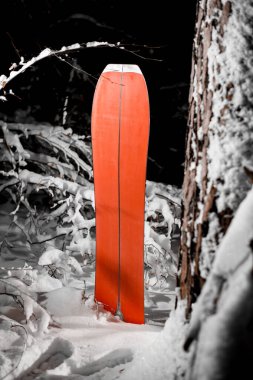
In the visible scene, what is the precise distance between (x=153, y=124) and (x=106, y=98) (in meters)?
8.36

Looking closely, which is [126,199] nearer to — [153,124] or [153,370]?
[153,370]

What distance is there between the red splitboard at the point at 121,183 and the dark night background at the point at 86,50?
12.5 ft

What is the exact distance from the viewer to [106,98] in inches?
132

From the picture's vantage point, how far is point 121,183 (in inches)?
132

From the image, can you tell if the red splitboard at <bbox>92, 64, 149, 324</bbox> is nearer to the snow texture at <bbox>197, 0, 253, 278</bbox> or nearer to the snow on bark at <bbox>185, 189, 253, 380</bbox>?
the snow texture at <bbox>197, 0, 253, 278</bbox>

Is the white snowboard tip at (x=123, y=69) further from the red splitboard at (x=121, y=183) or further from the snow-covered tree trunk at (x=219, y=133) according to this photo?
the snow-covered tree trunk at (x=219, y=133)

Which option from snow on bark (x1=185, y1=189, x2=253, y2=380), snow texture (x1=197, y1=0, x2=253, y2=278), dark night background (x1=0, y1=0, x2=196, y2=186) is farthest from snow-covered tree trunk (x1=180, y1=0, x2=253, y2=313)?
dark night background (x1=0, y1=0, x2=196, y2=186)

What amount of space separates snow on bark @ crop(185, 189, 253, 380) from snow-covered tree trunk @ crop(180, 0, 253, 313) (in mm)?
259

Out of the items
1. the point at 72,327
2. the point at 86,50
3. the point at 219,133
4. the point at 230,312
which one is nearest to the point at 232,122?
the point at 219,133

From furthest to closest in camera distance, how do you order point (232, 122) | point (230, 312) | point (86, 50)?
point (86, 50) < point (232, 122) < point (230, 312)

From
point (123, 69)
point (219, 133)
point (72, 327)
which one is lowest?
point (72, 327)

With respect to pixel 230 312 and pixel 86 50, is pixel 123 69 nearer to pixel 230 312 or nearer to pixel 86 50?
pixel 230 312

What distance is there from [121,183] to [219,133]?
72.3 inches

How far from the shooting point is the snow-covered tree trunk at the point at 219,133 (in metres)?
1.50
